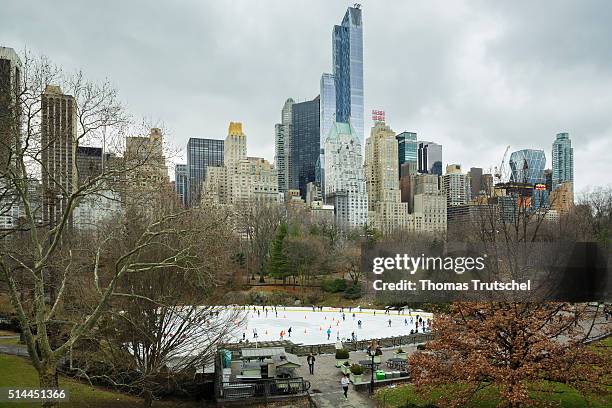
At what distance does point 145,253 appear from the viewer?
49.9 ft

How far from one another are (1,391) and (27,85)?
10.3 metres

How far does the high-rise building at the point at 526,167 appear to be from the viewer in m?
13.1

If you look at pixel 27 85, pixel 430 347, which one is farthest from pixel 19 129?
pixel 430 347

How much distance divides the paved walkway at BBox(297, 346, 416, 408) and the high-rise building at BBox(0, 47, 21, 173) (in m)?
13.2

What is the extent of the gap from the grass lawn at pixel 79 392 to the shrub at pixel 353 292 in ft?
119

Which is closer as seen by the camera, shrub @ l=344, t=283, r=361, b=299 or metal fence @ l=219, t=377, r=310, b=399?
metal fence @ l=219, t=377, r=310, b=399

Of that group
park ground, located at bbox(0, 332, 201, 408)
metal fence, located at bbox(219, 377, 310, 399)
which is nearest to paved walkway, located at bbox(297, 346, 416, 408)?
metal fence, located at bbox(219, 377, 310, 399)

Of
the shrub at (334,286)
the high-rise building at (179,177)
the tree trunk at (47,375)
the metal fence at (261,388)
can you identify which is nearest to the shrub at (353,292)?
the shrub at (334,286)

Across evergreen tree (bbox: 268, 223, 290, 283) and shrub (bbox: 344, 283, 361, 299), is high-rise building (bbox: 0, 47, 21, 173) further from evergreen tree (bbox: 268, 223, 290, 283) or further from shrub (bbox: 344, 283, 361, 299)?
evergreen tree (bbox: 268, 223, 290, 283)

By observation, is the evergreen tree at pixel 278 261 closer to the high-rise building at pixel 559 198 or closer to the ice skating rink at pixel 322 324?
the ice skating rink at pixel 322 324

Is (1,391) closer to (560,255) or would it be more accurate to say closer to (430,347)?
(430,347)

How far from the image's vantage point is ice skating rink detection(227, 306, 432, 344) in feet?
106

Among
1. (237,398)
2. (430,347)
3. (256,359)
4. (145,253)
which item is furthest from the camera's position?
(256,359)

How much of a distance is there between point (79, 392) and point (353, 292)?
38.6 metres
